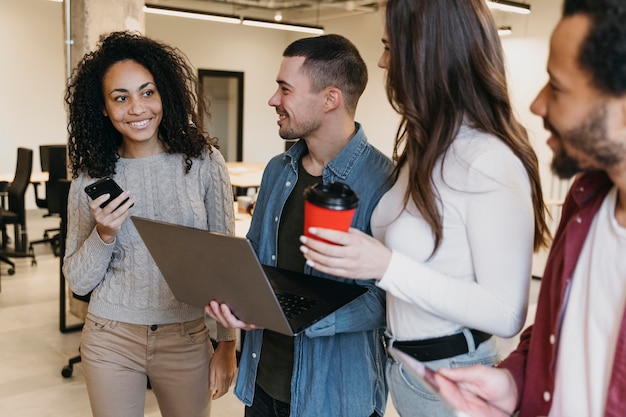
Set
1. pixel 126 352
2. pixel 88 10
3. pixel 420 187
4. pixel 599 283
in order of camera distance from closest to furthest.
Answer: pixel 599 283 < pixel 420 187 < pixel 126 352 < pixel 88 10

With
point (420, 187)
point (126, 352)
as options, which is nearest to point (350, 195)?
point (420, 187)

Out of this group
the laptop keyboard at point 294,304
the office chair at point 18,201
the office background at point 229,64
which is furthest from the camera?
the office background at point 229,64

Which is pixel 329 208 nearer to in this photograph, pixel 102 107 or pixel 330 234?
pixel 330 234

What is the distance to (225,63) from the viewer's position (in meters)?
10.6

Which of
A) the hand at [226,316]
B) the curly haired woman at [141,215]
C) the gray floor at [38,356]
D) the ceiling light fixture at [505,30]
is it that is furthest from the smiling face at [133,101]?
the ceiling light fixture at [505,30]

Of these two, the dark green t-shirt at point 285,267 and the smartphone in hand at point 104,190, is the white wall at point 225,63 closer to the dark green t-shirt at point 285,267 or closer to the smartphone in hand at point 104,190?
the dark green t-shirt at point 285,267

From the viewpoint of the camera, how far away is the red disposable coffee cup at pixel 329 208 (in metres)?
1.05

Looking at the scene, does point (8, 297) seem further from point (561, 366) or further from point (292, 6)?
point (292, 6)

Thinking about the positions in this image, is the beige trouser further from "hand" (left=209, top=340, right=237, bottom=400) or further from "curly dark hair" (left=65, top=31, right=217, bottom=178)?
"curly dark hair" (left=65, top=31, right=217, bottom=178)

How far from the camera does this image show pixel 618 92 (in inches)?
32.7

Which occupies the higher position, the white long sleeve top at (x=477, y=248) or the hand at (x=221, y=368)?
the white long sleeve top at (x=477, y=248)

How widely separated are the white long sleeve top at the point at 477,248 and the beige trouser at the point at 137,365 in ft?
2.99

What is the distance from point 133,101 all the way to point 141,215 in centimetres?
35

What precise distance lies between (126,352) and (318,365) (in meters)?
0.61
